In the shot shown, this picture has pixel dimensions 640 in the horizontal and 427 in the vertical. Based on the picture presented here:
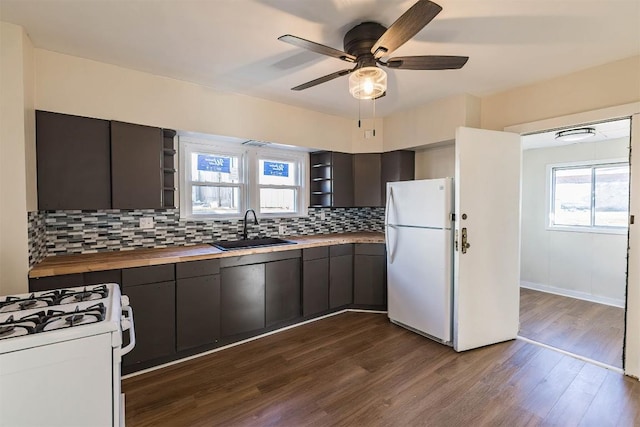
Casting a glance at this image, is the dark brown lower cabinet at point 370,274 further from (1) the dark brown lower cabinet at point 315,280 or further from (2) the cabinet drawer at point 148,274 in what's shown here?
(2) the cabinet drawer at point 148,274

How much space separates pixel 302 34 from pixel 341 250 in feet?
7.30

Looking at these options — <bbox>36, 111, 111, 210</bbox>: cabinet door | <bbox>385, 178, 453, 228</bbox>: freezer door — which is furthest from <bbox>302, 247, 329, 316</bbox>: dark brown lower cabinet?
<bbox>36, 111, 111, 210</bbox>: cabinet door

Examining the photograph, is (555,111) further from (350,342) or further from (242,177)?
(242,177)

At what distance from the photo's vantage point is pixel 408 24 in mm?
1380

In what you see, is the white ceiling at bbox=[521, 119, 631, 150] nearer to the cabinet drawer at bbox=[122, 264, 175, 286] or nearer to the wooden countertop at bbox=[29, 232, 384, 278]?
the wooden countertop at bbox=[29, 232, 384, 278]

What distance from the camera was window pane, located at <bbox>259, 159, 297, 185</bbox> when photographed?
3546mm

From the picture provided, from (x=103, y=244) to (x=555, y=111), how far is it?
4.08 m

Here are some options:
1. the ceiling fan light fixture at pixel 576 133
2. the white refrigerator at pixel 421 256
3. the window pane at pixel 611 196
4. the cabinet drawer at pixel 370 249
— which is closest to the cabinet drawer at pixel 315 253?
the cabinet drawer at pixel 370 249

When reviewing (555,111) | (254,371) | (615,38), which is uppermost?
(615,38)

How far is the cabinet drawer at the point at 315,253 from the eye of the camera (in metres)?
3.16

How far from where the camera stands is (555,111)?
2605 mm

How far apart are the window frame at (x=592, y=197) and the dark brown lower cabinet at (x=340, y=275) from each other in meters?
3.13

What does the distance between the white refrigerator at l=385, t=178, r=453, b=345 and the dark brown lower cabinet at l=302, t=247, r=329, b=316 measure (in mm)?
698

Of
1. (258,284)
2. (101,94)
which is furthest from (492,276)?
(101,94)
